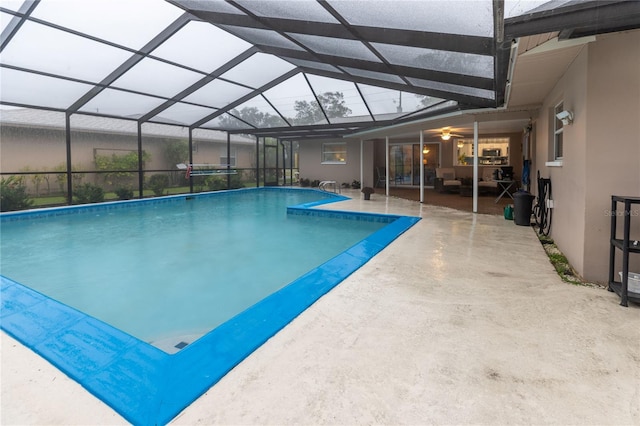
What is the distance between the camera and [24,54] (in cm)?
725

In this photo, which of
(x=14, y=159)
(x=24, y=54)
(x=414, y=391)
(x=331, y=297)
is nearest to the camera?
(x=414, y=391)

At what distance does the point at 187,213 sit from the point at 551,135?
8.65 m

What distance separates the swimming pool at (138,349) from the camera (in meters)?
1.76

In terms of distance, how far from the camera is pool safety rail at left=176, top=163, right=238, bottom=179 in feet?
44.5

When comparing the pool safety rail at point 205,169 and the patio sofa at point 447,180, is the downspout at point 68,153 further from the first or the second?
the patio sofa at point 447,180

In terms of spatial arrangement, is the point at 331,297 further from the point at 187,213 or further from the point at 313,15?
the point at 187,213

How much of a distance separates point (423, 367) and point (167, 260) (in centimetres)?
449

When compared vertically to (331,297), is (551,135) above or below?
above

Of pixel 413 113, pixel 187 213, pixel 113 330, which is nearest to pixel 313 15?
pixel 113 330

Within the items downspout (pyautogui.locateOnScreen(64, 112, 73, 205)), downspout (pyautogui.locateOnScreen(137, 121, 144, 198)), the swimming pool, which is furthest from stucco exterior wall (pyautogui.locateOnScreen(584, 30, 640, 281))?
downspout (pyautogui.locateOnScreen(137, 121, 144, 198))

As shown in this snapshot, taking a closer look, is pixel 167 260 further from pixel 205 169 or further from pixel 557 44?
pixel 205 169

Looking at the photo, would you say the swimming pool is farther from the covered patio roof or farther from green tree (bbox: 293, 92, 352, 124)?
green tree (bbox: 293, 92, 352, 124)

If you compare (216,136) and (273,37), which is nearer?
(273,37)

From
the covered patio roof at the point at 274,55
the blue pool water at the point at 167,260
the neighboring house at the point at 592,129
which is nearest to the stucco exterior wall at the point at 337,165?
the covered patio roof at the point at 274,55
